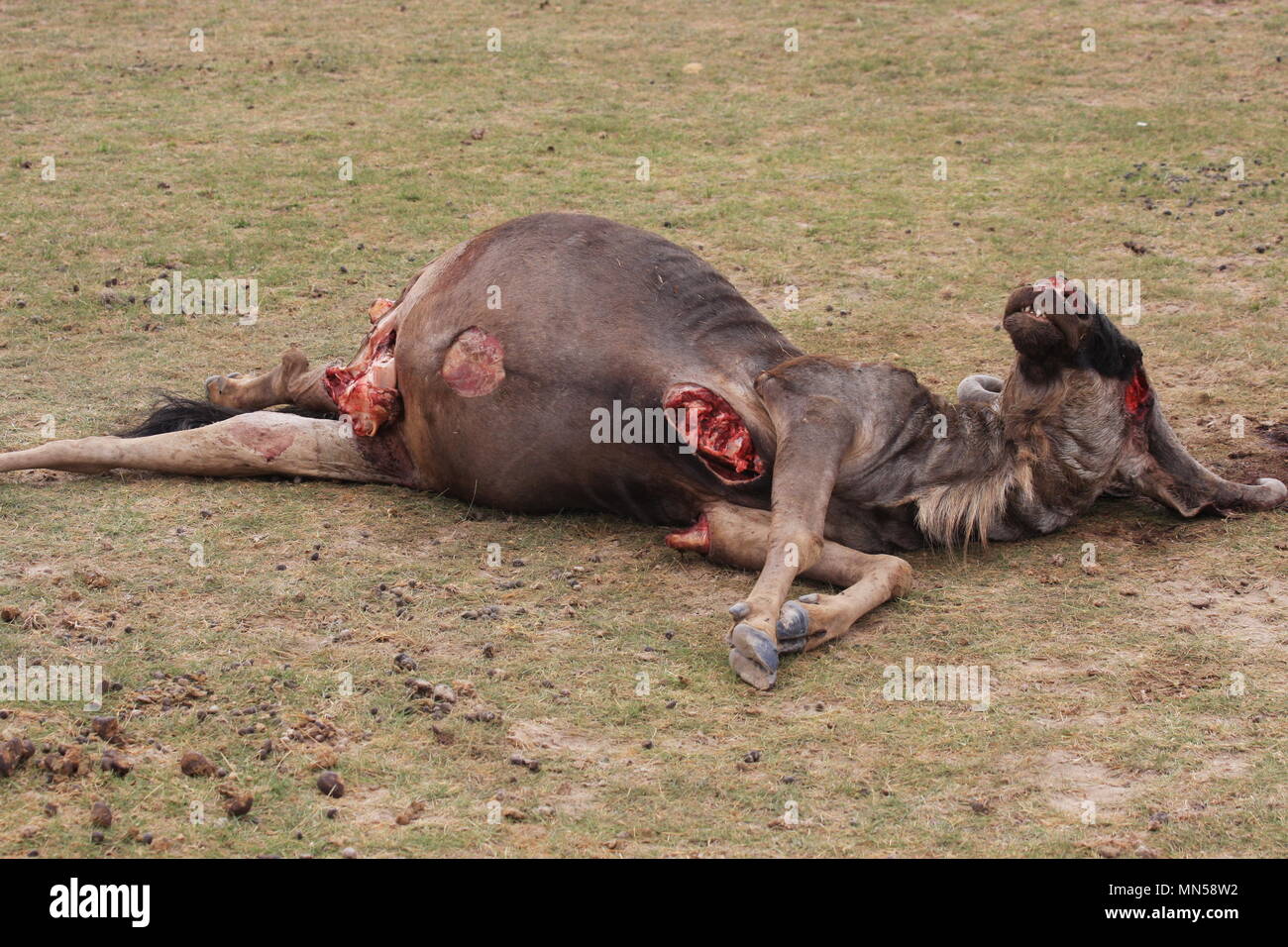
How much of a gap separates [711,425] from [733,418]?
0.09m

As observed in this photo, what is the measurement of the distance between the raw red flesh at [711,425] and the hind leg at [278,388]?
1965 millimetres

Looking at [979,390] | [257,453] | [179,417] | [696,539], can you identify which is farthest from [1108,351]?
[179,417]

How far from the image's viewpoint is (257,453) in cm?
622

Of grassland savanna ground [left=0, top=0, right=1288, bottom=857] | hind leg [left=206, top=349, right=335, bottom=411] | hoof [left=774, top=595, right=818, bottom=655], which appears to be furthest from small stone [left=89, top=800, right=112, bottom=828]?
hind leg [left=206, top=349, right=335, bottom=411]

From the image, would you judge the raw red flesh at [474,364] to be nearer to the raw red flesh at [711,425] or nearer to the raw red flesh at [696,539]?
the raw red flesh at [711,425]

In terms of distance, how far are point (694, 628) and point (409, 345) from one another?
5.93 ft

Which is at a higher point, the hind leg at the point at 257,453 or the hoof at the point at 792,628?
the hind leg at the point at 257,453

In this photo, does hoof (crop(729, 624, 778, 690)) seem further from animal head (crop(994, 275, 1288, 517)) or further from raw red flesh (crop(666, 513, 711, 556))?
animal head (crop(994, 275, 1288, 517))

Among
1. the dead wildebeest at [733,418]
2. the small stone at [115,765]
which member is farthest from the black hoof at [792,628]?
→ the small stone at [115,765]

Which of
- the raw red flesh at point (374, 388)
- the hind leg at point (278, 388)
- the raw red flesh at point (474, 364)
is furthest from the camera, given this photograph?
the hind leg at point (278, 388)

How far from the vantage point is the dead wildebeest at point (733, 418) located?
5.41 metres

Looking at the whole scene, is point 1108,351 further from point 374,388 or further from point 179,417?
point 179,417

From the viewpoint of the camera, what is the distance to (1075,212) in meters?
9.88
